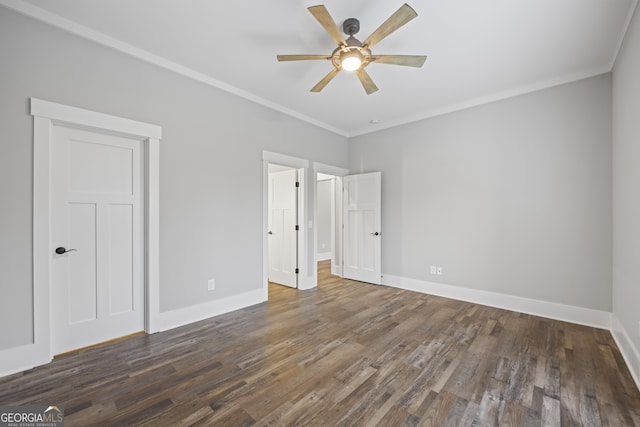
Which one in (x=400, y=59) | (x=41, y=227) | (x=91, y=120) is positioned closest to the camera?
(x=41, y=227)

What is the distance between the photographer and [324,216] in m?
7.89

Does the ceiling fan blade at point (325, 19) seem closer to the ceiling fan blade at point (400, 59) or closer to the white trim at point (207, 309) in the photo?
the ceiling fan blade at point (400, 59)

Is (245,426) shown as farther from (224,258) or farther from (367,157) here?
(367,157)

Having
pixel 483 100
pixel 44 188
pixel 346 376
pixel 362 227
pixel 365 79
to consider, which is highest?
pixel 483 100

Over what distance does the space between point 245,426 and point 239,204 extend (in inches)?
102

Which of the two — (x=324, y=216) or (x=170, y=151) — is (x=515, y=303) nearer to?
(x=170, y=151)

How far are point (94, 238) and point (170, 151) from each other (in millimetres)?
1143

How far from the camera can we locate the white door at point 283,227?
15.5 feet

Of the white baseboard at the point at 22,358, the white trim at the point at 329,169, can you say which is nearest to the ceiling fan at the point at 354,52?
the white trim at the point at 329,169

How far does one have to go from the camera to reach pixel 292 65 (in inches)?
121

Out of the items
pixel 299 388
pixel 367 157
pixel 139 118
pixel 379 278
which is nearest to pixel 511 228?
pixel 379 278

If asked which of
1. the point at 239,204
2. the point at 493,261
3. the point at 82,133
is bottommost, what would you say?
the point at 493,261

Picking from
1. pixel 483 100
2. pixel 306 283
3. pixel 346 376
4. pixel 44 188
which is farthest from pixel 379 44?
pixel 306 283

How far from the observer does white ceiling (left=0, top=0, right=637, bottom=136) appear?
221 cm
